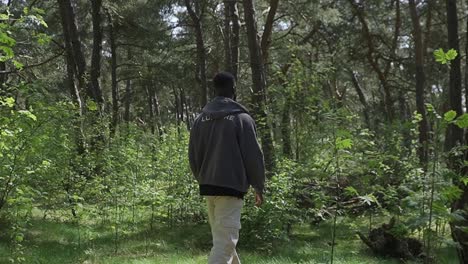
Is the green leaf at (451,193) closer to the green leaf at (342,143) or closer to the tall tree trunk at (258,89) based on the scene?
the green leaf at (342,143)

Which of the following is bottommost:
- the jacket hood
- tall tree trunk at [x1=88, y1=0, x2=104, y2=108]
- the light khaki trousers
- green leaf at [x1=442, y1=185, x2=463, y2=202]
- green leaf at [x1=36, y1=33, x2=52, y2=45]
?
the light khaki trousers

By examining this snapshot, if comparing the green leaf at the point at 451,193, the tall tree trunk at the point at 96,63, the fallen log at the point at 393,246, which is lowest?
the fallen log at the point at 393,246

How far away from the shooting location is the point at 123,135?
9.11 metres

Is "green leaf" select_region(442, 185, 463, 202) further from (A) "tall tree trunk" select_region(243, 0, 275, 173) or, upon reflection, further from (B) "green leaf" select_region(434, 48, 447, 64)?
(A) "tall tree trunk" select_region(243, 0, 275, 173)

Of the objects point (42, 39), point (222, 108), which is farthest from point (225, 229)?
point (42, 39)

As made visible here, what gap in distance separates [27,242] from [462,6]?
16.8 meters

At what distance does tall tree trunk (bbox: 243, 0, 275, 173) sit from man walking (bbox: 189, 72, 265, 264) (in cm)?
354

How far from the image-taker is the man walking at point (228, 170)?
4105 mm

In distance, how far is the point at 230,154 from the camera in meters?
4.12

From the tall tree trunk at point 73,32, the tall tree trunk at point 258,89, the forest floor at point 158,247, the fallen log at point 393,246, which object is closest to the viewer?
the forest floor at point 158,247

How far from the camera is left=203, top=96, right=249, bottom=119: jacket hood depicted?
13.9ft

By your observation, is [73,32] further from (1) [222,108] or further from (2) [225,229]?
(2) [225,229]

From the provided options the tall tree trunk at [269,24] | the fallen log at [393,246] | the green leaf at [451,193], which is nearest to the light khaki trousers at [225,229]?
the green leaf at [451,193]

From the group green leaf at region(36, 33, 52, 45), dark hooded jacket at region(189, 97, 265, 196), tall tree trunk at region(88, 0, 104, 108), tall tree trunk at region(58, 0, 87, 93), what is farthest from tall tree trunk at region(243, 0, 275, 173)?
tall tree trunk at region(58, 0, 87, 93)
